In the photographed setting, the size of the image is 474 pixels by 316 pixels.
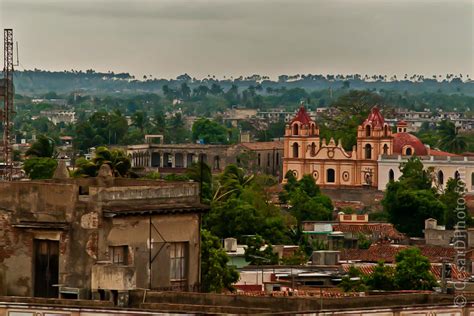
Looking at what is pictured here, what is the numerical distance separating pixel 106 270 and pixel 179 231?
8.71ft

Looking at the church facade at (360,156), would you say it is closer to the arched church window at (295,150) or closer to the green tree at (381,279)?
the arched church window at (295,150)

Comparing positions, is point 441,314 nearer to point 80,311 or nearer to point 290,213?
point 80,311

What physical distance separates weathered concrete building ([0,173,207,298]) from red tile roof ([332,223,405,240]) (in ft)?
164

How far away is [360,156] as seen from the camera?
483ft

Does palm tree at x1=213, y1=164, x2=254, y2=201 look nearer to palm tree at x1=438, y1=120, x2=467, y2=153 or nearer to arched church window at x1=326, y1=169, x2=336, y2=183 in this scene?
arched church window at x1=326, y1=169, x2=336, y2=183

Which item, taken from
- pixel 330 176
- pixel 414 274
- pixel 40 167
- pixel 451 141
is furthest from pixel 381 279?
pixel 451 141

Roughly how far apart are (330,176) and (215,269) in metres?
91.7

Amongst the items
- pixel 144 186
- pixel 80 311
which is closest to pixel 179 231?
pixel 144 186

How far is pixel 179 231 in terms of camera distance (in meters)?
33.9

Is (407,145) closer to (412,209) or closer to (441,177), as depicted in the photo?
(441,177)

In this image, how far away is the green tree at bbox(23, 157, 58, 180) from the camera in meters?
91.6

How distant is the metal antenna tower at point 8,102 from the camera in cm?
4928

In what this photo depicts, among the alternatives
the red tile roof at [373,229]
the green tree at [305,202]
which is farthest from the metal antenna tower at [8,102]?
the green tree at [305,202]

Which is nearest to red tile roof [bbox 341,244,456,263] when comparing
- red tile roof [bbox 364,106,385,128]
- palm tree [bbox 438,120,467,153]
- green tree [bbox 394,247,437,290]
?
green tree [bbox 394,247,437,290]
